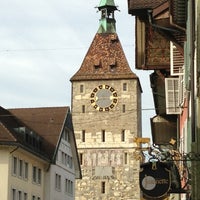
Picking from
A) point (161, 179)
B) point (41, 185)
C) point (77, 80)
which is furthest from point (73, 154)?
point (161, 179)

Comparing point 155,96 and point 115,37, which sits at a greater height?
point 115,37

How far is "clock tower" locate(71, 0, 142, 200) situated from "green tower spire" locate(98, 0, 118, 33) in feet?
4.77

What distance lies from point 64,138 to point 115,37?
1488 inches

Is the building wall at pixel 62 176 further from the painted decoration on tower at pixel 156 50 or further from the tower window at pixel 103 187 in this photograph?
the painted decoration on tower at pixel 156 50

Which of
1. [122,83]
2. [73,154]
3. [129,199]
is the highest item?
[122,83]

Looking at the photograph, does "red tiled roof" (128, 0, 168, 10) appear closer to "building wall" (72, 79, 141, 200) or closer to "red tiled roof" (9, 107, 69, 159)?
"red tiled roof" (9, 107, 69, 159)

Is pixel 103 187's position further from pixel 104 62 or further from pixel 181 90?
pixel 181 90

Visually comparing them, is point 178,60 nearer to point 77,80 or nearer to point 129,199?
point 129,199

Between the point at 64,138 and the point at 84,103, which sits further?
the point at 84,103

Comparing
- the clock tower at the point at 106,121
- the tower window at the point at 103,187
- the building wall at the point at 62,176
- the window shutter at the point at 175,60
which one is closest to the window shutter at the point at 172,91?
the window shutter at the point at 175,60

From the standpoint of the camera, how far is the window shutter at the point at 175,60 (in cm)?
1608

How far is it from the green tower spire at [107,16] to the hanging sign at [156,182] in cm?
8533

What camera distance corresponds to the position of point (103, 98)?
296ft

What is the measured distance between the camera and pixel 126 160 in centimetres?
8569
